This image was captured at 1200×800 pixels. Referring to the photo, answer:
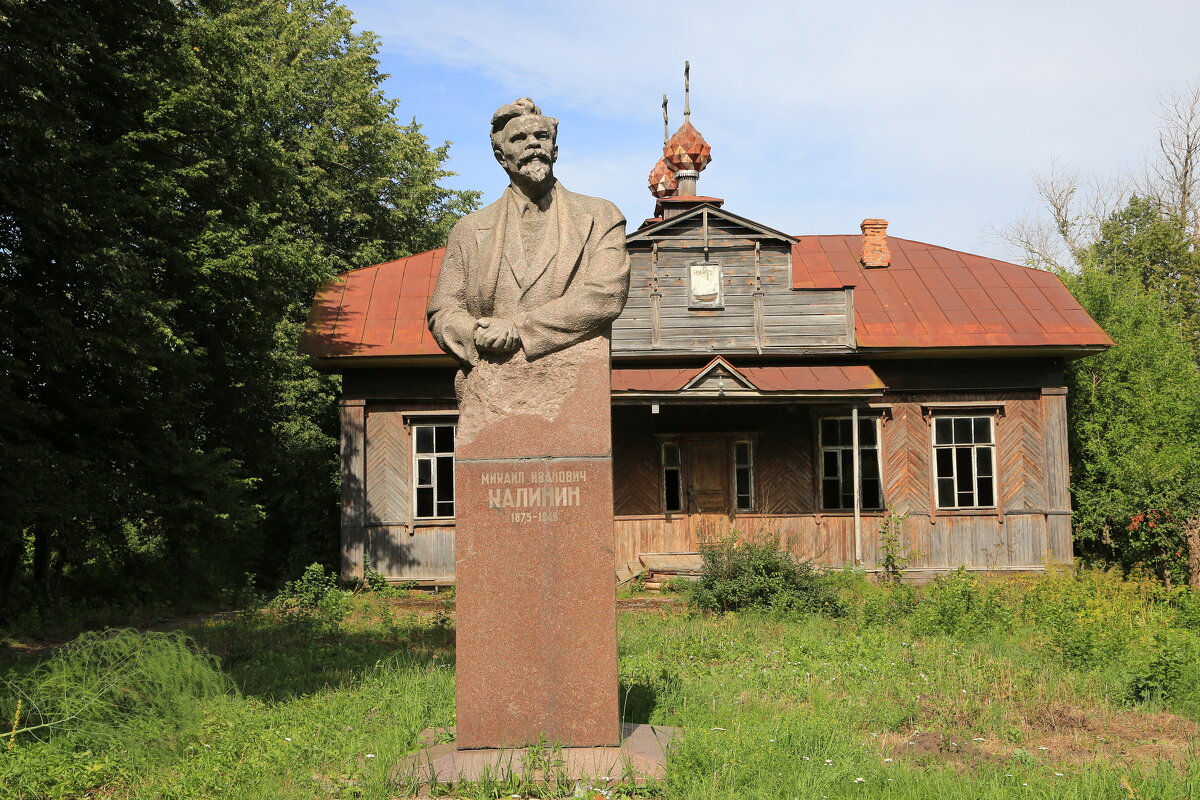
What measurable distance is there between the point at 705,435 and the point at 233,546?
931cm

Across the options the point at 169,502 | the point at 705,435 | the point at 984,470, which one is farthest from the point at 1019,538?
the point at 169,502

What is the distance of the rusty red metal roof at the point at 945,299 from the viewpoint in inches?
653

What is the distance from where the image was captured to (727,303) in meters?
16.8

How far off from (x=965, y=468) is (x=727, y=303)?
184 inches

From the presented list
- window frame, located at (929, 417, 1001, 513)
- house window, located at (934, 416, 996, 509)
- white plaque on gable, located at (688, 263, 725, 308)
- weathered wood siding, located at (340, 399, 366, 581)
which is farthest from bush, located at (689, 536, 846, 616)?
weathered wood siding, located at (340, 399, 366, 581)

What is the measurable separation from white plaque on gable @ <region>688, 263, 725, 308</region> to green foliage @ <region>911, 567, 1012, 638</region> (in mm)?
6242

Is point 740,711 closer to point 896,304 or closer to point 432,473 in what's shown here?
point 432,473

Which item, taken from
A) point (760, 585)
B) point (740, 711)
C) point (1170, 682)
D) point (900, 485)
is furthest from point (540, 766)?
point (900, 485)

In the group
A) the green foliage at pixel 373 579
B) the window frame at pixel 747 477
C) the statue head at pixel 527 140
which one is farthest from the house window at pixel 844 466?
the statue head at pixel 527 140

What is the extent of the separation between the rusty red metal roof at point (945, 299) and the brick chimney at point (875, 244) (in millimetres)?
161

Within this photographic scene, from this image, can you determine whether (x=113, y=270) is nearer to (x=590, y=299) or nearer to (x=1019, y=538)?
(x=590, y=299)

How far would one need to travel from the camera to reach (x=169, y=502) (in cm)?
1352

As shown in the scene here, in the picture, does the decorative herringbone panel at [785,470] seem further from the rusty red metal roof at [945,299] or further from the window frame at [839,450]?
the rusty red metal roof at [945,299]

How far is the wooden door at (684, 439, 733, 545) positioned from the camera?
55.0 ft
